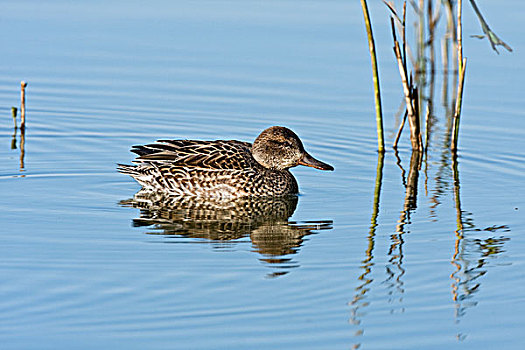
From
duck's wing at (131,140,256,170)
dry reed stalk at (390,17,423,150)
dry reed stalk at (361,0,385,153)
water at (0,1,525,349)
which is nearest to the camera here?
water at (0,1,525,349)

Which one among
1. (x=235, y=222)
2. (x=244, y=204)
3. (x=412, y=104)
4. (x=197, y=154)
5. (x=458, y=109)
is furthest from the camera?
(x=412, y=104)

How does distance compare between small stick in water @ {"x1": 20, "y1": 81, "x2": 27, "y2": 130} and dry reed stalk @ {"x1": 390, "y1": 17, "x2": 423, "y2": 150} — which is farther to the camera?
small stick in water @ {"x1": 20, "y1": 81, "x2": 27, "y2": 130}

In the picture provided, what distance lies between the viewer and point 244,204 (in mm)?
10914

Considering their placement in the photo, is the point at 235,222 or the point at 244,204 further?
the point at 244,204

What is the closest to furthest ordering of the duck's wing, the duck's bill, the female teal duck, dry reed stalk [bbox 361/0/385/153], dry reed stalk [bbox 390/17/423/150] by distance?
the female teal duck, the duck's wing, the duck's bill, dry reed stalk [bbox 361/0/385/153], dry reed stalk [bbox 390/17/423/150]

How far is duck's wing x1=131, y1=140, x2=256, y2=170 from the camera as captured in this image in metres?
11.2

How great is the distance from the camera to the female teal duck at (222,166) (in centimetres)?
1111

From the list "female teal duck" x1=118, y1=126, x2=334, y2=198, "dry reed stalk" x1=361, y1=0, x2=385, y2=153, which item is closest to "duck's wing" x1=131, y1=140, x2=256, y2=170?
"female teal duck" x1=118, y1=126, x2=334, y2=198

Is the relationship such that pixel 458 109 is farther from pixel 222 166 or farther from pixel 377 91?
pixel 222 166

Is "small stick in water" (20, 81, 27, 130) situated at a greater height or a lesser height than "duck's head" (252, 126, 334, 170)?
greater

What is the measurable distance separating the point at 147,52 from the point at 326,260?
924 centimetres

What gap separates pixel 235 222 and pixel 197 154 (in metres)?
1.49

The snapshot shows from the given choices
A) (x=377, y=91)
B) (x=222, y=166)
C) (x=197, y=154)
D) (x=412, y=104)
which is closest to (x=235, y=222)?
Answer: (x=222, y=166)

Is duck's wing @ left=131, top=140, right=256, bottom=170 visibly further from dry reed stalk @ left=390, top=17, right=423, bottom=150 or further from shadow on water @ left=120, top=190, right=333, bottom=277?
dry reed stalk @ left=390, top=17, right=423, bottom=150
